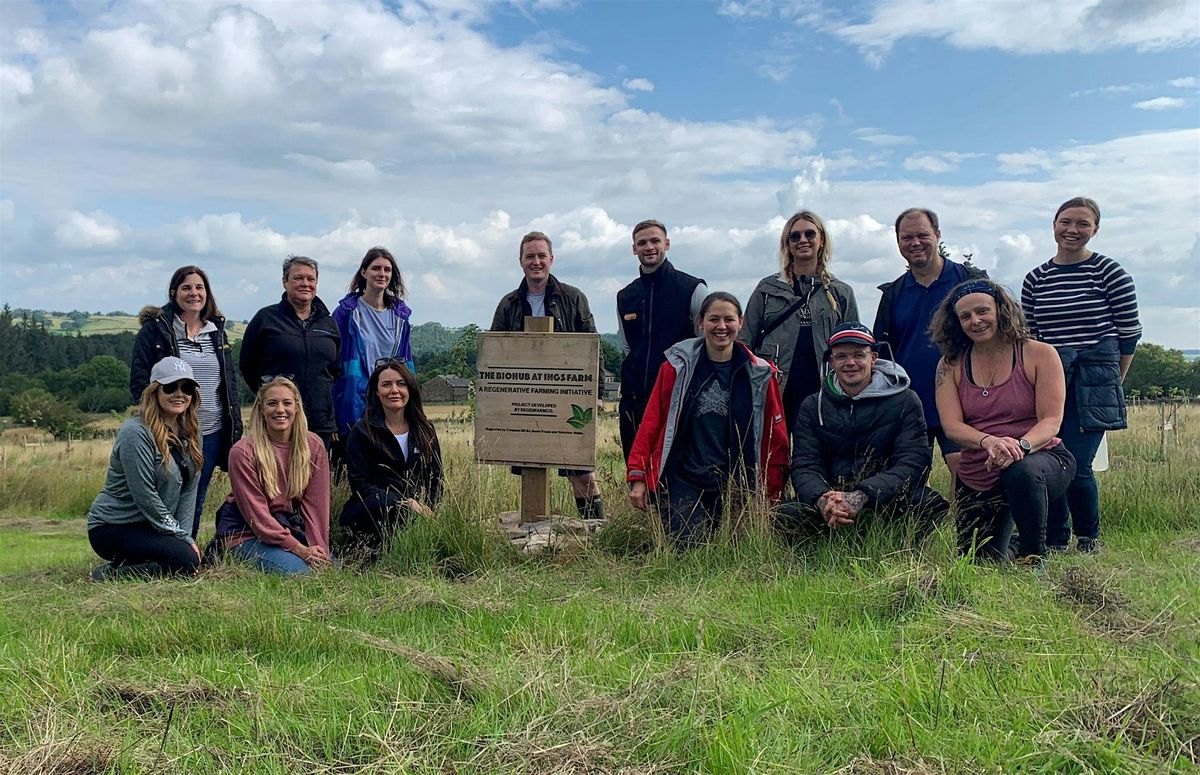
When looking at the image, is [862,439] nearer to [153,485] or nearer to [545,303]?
[545,303]

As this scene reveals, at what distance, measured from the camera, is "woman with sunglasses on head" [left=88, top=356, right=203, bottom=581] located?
5629 millimetres

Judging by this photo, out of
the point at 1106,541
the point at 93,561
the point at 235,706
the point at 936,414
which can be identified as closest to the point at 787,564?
the point at 936,414

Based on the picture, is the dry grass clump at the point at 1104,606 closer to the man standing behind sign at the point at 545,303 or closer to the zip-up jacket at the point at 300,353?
the man standing behind sign at the point at 545,303

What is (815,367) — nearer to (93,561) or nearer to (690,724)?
(690,724)

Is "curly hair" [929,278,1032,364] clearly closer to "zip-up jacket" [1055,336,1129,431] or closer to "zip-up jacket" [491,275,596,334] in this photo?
"zip-up jacket" [1055,336,1129,431]

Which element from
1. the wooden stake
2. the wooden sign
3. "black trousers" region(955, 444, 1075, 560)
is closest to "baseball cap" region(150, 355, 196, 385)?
the wooden sign

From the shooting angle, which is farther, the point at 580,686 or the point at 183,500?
the point at 183,500

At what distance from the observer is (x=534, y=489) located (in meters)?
6.67

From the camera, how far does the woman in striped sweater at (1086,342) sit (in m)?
5.52

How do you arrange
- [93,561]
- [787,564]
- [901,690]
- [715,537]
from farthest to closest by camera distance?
[93,561], [715,537], [787,564], [901,690]

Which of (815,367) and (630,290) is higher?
(630,290)

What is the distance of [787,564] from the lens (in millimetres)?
4855

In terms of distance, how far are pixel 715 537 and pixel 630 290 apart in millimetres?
2109

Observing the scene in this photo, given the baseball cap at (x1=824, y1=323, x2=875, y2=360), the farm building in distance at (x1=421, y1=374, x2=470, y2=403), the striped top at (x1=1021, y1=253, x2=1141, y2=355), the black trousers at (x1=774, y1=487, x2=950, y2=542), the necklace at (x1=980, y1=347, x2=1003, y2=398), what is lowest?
the farm building in distance at (x1=421, y1=374, x2=470, y2=403)
